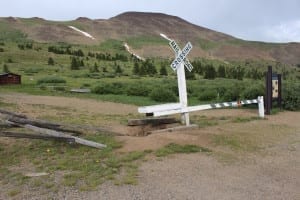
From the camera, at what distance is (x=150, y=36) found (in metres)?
144

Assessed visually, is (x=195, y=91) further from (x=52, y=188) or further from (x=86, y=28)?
(x=86, y=28)

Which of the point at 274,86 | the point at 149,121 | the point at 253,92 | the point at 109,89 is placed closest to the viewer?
the point at 149,121

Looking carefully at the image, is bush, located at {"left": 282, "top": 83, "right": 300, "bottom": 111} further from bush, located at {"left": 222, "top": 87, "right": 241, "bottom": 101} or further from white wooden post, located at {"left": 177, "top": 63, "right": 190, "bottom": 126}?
white wooden post, located at {"left": 177, "top": 63, "right": 190, "bottom": 126}

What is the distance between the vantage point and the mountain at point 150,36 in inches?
4786

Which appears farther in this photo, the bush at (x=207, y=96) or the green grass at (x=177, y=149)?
the bush at (x=207, y=96)

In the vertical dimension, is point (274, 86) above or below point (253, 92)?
above

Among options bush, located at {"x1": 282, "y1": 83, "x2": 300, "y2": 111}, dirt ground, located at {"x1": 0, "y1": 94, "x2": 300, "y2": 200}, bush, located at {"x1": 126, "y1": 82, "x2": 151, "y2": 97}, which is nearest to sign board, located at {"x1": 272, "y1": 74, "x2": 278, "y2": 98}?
bush, located at {"x1": 282, "y1": 83, "x2": 300, "y2": 111}

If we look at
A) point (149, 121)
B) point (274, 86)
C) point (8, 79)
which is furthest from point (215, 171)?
point (8, 79)

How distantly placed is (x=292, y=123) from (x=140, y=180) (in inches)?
298

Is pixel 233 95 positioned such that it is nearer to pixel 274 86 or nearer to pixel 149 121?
pixel 274 86

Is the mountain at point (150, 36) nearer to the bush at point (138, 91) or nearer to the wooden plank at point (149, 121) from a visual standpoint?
the bush at point (138, 91)

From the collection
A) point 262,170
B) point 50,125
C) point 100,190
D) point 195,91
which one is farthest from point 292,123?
point 195,91

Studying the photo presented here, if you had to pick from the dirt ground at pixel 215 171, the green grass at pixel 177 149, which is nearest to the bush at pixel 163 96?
the dirt ground at pixel 215 171

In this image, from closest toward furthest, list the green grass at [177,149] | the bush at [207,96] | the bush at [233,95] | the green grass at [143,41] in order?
the green grass at [177,149] → the bush at [233,95] → the bush at [207,96] → the green grass at [143,41]
